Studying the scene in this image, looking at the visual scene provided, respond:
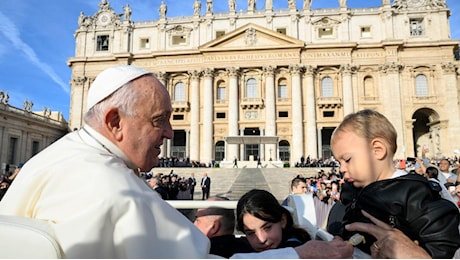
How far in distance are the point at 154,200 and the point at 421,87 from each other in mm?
38303

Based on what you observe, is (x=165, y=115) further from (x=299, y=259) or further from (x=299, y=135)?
(x=299, y=135)

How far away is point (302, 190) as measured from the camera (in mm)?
6441

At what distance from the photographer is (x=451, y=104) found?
30.8 meters

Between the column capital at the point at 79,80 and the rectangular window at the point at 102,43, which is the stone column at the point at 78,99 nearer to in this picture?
the column capital at the point at 79,80

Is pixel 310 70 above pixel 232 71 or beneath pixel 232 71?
beneath

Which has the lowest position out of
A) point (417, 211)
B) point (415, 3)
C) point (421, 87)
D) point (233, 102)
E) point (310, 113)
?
point (417, 211)

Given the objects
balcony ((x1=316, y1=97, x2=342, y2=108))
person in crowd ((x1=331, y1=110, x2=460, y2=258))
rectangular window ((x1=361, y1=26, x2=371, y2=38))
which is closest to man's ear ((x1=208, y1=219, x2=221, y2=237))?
person in crowd ((x1=331, y1=110, x2=460, y2=258))

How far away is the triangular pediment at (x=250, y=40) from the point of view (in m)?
33.2

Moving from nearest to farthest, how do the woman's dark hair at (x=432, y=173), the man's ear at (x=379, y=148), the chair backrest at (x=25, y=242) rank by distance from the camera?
the chair backrest at (x=25, y=242) < the man's ear at (x=379, y=148) < the woman's dark hair at (x=432, y=173)

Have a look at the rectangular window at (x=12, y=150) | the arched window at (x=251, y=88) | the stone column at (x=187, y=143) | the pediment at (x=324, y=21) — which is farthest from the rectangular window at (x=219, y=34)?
the rectangular window at (x=12, y=150)

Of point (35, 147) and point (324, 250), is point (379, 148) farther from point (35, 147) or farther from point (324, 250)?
point (35, 147)

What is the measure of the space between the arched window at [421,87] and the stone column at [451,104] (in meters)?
1.70

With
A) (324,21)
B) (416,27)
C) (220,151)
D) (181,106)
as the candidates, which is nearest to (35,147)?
(181,106)

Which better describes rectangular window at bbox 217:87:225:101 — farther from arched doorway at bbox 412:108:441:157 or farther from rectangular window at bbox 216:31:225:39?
arched doorway at bbox 412:108:441:157
